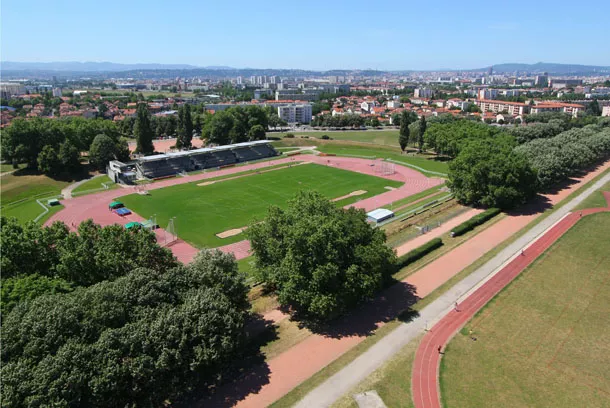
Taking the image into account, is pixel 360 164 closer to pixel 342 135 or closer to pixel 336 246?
pixel 342 135

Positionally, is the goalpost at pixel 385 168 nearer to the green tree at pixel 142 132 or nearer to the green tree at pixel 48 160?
the green tree at pixel 142 132

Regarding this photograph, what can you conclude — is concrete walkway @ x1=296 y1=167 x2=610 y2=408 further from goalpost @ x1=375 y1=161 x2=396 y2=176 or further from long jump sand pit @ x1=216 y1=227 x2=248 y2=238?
goalpost @ x1=375 y1=161 x2=396 y2=176

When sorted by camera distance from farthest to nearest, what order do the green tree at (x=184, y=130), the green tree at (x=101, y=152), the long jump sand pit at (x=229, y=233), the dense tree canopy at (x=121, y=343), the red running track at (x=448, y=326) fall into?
the green tree at (x=184, y=130) < the green tree at (x=101, y=152) < the long jump sand pit at (x=229, y=233) < the red running track at (x=448, y=326) < the dense tree canopy at (x=121, y=343)

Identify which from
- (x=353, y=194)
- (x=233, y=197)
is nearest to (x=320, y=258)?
(x=233, y=197)

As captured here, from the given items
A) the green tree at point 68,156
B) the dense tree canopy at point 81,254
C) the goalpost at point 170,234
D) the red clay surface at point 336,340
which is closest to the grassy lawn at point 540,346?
the red clay surface at point 336,340

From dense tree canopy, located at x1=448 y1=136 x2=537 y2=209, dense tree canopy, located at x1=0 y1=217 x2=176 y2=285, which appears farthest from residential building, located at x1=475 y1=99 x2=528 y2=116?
dense tree canopy, located at x1=0 y1=217 x2=176 y2=285

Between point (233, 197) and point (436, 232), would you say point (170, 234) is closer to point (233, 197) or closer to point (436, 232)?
point (233, 197)
